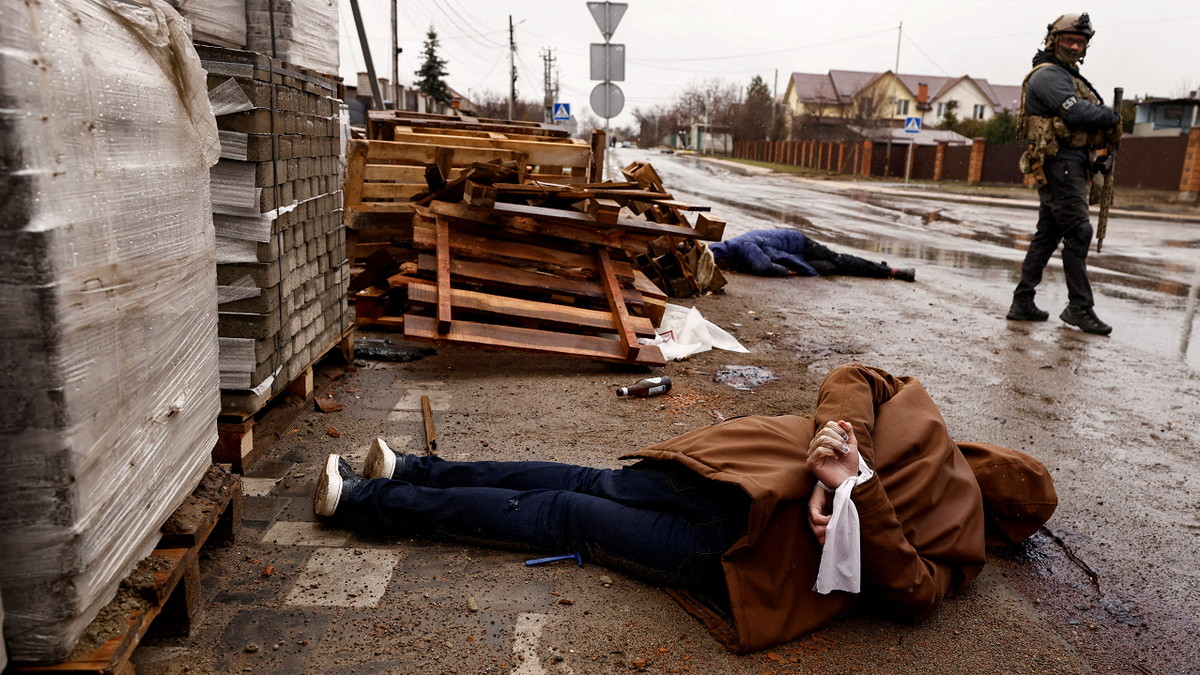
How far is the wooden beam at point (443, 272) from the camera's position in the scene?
523 cm

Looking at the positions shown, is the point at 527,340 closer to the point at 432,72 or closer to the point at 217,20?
the point at 217,20

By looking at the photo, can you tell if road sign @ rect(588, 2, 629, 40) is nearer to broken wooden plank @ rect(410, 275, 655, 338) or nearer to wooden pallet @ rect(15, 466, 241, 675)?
broken wooden plank @ rect(410, 275, 655, 338)

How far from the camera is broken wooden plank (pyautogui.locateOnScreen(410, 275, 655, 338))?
544cm

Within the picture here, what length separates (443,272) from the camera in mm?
5512

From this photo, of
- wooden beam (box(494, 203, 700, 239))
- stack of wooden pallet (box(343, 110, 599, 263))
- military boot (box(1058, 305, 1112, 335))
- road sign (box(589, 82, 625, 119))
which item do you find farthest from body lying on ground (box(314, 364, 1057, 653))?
road sign (box(589, 82, 625, 119))

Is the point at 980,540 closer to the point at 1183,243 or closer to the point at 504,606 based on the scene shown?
the point at 504,606

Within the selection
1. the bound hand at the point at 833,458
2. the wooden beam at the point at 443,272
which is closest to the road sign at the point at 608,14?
the wooden beam at the point at 443,272

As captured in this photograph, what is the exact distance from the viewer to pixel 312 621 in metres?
2.58

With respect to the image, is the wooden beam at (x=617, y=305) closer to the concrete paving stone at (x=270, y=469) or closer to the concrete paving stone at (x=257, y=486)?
the concrete paving stone at (x=270, y=469)

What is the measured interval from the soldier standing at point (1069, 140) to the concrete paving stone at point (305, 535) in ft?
20.7

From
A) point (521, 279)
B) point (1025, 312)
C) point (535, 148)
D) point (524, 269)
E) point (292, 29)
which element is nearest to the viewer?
point (292, 29)

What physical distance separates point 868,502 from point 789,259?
25.0 feet

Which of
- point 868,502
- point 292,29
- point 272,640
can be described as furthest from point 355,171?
point 868,502

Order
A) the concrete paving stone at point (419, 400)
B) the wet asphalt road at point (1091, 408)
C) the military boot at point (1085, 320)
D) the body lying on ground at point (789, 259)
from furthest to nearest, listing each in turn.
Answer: the body lying on ground at point (789, 259) → the military boot at point (1085, 320) → the concrete paving stone at point (419, 400) → the wet asphalt road at point (1091, 408)
